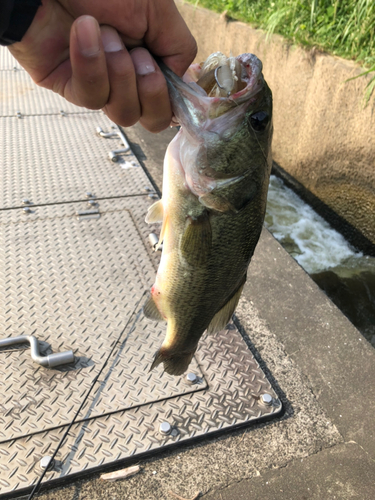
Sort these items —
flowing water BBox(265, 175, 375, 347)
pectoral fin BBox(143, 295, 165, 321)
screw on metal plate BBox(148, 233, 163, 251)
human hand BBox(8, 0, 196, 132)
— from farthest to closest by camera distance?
flowing water BBox(265, 175, 375, 347), screw on metal plate BBox(148, 233, 163, 251), pectoral fin BBox(143, 295, 165, 321), human hand BBox(8, 0, 196, 132)

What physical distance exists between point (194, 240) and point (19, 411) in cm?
150

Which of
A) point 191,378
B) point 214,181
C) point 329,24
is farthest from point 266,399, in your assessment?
point 329,24

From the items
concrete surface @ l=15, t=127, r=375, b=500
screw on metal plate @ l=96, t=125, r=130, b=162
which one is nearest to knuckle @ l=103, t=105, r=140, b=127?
concrete surface @ l=15, t=127, r=375, b=500

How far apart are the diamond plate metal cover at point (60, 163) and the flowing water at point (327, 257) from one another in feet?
6.79

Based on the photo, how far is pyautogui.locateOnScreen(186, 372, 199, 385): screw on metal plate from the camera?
2488 mm

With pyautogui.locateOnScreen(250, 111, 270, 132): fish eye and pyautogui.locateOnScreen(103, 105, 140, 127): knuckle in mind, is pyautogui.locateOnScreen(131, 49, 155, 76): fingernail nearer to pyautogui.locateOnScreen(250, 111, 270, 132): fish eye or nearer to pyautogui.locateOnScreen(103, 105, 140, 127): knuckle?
pyautogui.locateOnScreen(103, 105, 140, 127): knuckle

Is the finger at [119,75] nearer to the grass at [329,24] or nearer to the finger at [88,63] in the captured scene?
the finger at [88,63]

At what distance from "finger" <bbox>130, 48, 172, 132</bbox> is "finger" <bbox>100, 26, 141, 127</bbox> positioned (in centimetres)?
3

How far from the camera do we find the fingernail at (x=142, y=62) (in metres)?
1.37

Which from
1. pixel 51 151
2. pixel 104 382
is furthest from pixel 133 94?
pixel 51 151

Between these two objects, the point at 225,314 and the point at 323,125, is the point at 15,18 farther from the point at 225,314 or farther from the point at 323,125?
the point at 323,125

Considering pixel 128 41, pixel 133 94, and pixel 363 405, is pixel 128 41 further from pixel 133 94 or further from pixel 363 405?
pixel 363 405

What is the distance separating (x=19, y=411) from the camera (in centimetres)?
223

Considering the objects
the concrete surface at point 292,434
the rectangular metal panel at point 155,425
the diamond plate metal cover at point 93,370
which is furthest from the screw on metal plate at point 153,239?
the rectangular metal panel at point 155,425
